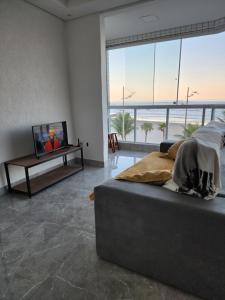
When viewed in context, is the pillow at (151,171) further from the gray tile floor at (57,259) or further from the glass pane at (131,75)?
the glass pane at (131,75)

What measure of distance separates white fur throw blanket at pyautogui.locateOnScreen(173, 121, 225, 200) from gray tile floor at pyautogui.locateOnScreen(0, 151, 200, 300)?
72 cm

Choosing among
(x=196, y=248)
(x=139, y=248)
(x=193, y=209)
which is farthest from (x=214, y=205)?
(x=139, y=248)

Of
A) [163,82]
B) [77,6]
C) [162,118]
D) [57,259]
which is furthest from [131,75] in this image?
[57,259]

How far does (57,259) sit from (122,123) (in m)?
3.81

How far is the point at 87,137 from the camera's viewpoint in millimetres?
3850

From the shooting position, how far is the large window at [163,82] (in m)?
3.89

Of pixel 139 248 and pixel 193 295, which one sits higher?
pixel 139 248

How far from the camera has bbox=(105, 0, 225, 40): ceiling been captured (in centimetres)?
293

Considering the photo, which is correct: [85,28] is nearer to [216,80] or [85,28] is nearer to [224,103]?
[216,80]

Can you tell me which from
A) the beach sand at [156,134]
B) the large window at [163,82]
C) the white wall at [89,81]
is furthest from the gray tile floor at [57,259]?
the large window at [163,82]

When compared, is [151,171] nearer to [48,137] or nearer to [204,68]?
[48,137]

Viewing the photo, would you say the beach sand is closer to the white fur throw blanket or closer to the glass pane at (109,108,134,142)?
the glass pane at (109,108,134,142)

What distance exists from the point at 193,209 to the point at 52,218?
1608 mm

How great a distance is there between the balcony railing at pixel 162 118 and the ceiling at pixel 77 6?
7.10 ft
